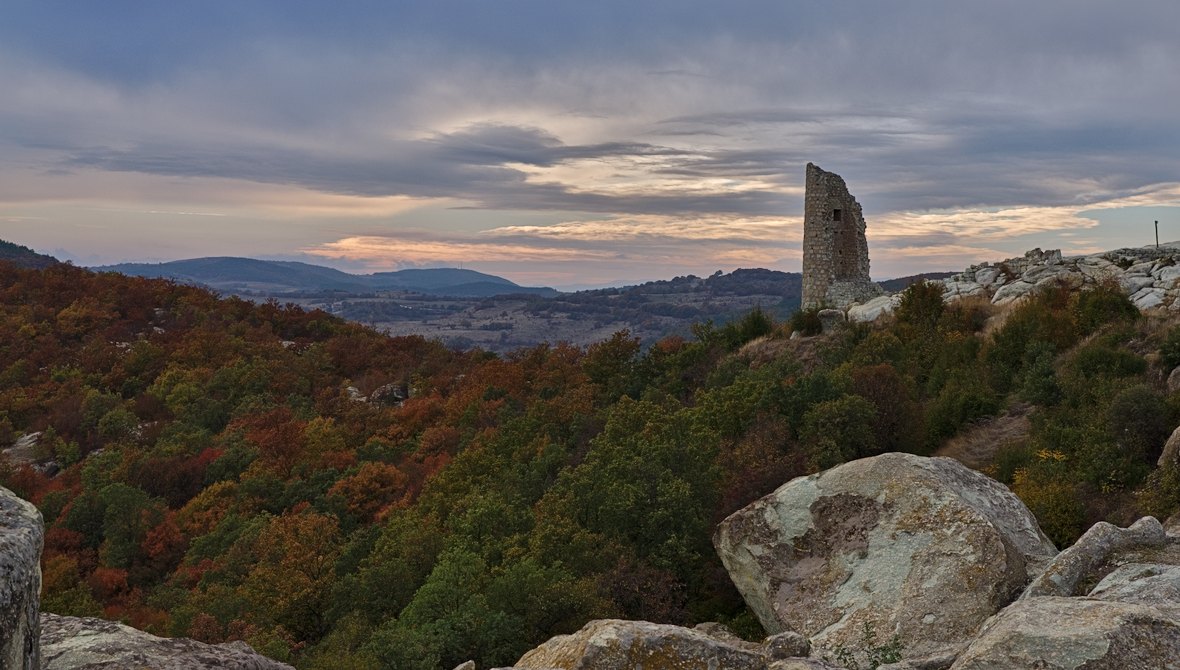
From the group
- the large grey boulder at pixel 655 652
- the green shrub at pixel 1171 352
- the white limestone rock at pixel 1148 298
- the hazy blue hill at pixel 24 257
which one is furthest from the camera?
the hazy blue hill at pixel 24 257

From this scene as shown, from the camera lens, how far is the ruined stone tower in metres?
29.3

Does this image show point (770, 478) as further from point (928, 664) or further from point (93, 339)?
point (93, 339)

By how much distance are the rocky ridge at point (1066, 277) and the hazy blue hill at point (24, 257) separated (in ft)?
287

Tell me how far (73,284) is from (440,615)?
50281 millimetres

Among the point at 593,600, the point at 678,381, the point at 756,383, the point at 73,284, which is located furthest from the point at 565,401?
the point at 73,284

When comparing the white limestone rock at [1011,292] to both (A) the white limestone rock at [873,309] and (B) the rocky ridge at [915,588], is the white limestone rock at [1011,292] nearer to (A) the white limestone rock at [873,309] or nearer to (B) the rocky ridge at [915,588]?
(A) the white limestone rock at [873,309]

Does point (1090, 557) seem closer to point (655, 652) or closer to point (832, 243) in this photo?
point (655, 652)

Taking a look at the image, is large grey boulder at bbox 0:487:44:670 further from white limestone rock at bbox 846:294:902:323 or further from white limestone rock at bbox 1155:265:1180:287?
white limestone rock at bbox 1155:265:1180:287

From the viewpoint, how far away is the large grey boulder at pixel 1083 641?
4891 millimetres

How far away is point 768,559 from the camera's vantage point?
1027 cm

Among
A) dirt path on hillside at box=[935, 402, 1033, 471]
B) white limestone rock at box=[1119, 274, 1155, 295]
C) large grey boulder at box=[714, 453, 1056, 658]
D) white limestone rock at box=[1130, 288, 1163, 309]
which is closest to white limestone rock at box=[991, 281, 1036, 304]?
white limestone rock at box=[1119, 274, 1155, 295]

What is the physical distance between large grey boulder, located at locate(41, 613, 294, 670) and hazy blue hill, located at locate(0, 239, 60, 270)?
305 feet

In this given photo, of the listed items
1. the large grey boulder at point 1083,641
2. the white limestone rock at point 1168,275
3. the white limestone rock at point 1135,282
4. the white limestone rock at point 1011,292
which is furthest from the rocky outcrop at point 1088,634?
the white limestone rock at point 1011,292

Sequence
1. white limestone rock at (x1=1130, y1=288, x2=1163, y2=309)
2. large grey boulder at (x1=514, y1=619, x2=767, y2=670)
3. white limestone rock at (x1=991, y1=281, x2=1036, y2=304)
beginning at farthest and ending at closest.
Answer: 1. white limestone rock at (x1=991, y1=281, x2=1036, y2=304)
2. white limestone rock at (x1=1130, y1=288, x2=1163, y2=309)
3. large grey boulder at (x1=514, y1=619, x2=767, y2=670)
